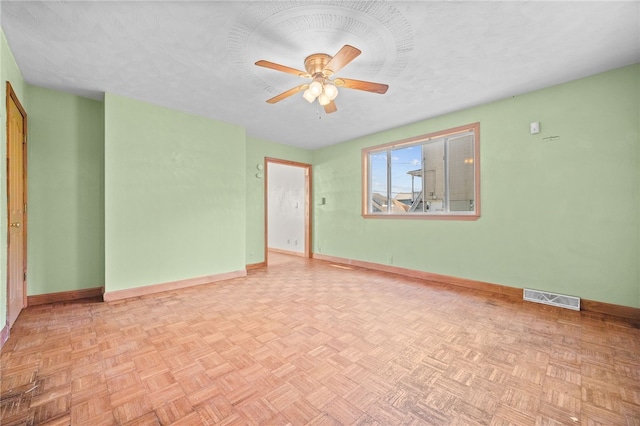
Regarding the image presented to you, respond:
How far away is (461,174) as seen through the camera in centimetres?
384

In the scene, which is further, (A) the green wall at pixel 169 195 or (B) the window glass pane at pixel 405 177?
(B) the window glass pane at pixel 405 177

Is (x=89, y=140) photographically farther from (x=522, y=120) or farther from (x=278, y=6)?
(x=522, y=120)

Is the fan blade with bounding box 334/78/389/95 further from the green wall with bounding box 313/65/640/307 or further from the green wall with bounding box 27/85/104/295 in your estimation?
the green wall with bounding box 27/85/104/295

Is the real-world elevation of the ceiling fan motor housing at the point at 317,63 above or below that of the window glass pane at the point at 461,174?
above

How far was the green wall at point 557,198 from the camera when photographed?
263 centimetres

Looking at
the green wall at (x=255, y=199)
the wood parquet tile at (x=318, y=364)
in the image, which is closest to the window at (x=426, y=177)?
the wood parquet tile at (x=318, y=364)

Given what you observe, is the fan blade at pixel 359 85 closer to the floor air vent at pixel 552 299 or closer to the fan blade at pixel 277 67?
the fan blade at pixel 277 67

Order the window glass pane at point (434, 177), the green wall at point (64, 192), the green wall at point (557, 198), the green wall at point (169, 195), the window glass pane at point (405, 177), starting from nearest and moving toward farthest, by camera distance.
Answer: the green wall at point (557, 198), the green wall at point (64, 192), the green wall at point (169, 195), the window glass pane at point (434, 177), the window glass pane at point (405, 177)

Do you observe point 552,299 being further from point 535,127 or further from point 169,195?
point 169,195

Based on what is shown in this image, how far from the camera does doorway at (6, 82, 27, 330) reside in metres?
2.29

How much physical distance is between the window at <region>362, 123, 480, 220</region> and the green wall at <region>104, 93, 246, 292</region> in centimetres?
246

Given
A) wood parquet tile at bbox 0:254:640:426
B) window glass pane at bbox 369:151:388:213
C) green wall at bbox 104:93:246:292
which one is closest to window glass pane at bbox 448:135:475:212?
window glass pane at bbox 369:151:388:213

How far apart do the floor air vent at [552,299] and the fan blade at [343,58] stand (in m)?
3.33

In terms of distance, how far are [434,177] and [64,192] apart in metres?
5.08
